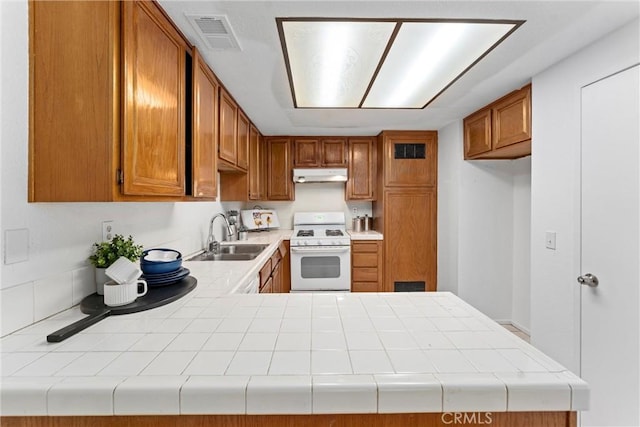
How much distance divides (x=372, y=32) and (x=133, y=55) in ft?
3.54

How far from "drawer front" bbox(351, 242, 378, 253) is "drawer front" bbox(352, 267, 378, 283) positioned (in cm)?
24

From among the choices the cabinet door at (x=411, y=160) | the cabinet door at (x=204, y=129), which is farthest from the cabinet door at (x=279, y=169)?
the cabinet door at (x=204, y=129)

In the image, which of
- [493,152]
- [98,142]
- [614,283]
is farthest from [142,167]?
[493,152]

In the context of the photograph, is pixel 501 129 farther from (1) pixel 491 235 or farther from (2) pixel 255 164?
(2) pixel 255 164

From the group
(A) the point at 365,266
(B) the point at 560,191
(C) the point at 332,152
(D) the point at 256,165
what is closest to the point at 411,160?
(C) the point at 332,152

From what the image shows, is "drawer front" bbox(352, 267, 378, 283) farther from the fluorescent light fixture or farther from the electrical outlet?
the electrical outlet

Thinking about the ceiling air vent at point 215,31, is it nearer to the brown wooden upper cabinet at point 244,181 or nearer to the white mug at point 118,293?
the white mug at point 118,293

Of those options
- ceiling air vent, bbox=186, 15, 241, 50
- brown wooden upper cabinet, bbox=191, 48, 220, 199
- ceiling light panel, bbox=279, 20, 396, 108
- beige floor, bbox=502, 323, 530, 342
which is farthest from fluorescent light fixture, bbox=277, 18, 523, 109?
beige floor, bbox=502, 323, 530, 342

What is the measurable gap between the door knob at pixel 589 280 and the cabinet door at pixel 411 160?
2049 millimetres

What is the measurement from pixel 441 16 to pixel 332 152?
249cm

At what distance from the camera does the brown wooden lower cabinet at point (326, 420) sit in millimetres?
678

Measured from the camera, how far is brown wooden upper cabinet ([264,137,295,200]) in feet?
12.1

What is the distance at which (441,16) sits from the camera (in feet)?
4.15

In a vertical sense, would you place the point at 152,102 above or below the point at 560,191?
above
